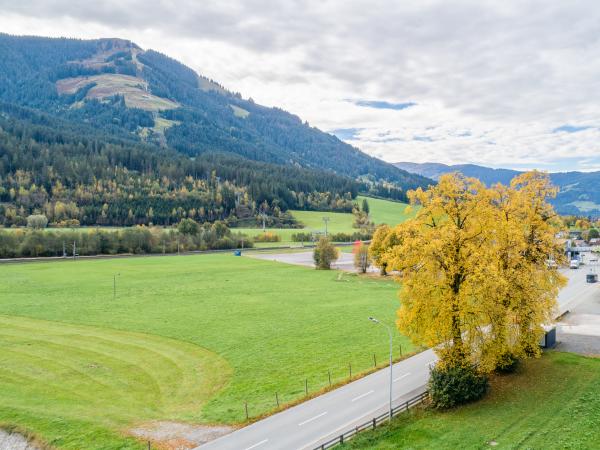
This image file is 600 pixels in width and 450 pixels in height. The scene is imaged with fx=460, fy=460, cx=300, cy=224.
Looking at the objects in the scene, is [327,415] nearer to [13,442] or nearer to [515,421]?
[515,421]

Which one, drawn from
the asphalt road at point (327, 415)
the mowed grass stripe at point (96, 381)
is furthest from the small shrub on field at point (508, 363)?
the mowed grass stripe at point (96, 381)

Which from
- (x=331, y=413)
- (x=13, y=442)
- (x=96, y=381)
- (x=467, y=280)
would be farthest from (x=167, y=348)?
(x=467, y=280)

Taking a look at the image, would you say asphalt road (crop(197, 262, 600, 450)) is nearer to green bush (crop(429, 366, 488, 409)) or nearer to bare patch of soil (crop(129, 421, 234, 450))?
bare patch of soil (crop(129, 421, 234, 450))

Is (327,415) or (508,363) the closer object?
(327,415)

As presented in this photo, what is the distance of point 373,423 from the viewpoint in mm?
30391

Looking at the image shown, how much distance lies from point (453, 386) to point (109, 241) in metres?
135

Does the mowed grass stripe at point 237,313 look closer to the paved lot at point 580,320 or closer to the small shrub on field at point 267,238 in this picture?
the paved lot at point 580,320

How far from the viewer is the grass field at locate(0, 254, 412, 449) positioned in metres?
34.8

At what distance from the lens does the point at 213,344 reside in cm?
5103

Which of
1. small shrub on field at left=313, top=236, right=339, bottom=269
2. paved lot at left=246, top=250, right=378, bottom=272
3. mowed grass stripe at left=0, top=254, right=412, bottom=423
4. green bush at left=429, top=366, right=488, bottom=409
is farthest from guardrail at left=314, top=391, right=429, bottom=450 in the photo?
paved lot at left=246, top=250, right=378, bottom=272

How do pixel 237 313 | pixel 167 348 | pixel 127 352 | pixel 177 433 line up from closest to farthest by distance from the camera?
pixel 177 433
pixel 127 352
pixel 167 348
pixel 237 313

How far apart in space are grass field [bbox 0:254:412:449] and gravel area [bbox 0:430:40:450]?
2.97 feet

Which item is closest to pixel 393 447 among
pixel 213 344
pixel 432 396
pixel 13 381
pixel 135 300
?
pixel 432 396

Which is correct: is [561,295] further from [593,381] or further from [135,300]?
[135,300]
